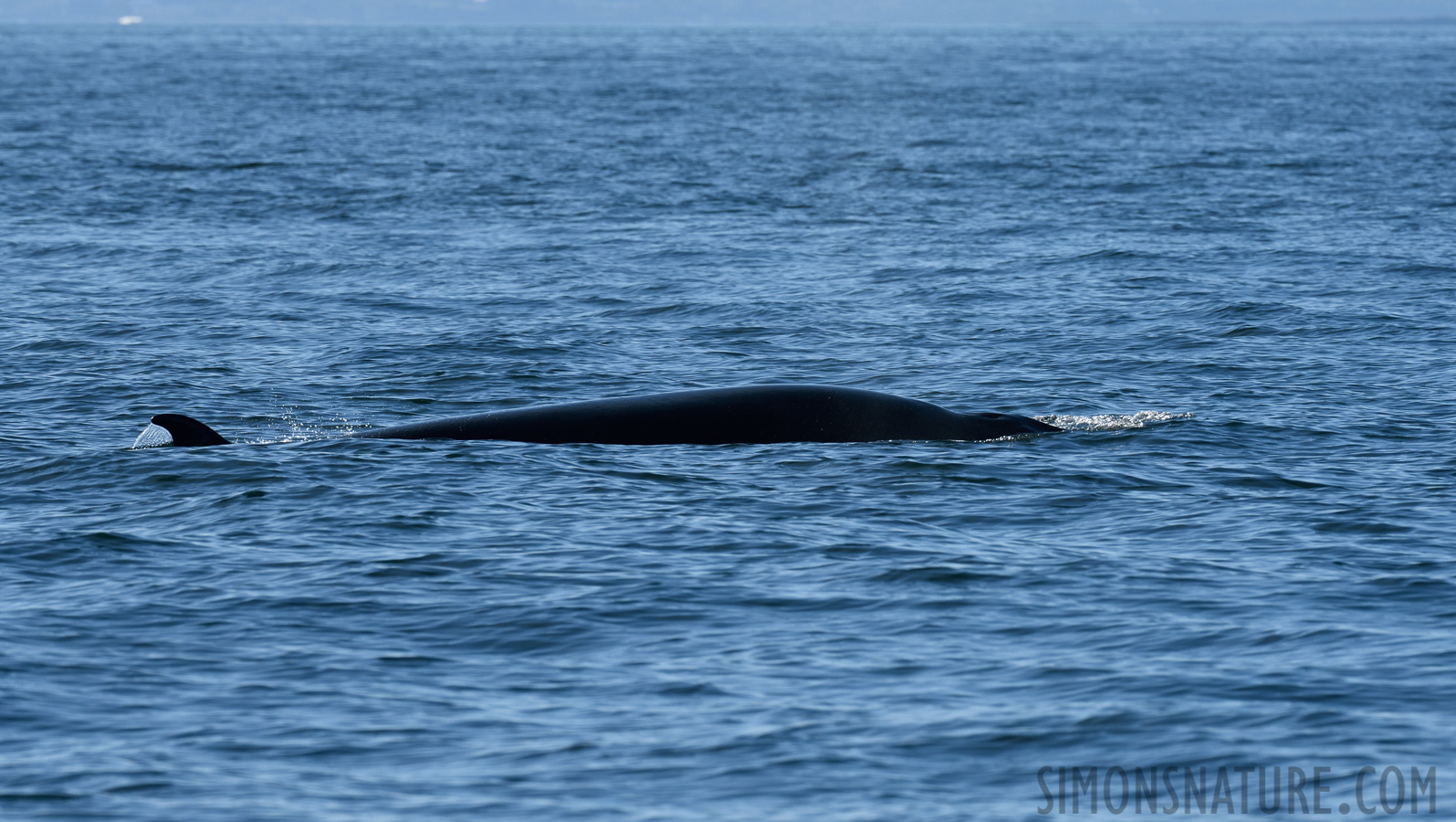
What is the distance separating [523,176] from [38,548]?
2932cm

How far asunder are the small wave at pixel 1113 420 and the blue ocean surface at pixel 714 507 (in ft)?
0.24

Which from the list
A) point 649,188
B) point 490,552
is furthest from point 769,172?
point 490,552

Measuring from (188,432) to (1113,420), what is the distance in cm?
812

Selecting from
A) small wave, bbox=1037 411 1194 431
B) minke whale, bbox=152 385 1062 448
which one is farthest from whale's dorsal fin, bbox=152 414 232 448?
small wave, bbox=1037 411 1194 431

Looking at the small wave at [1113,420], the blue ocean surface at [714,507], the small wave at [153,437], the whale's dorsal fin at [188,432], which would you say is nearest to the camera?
the blue ocean surface at [714,507]

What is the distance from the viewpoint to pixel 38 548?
13586 millimetres

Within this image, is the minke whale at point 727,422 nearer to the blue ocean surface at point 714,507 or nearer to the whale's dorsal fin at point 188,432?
the whale's dorsal fin at point 188,432

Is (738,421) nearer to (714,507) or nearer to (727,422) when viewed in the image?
(727,422)

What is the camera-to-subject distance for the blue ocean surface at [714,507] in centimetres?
979

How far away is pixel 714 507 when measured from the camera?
47.7 ft

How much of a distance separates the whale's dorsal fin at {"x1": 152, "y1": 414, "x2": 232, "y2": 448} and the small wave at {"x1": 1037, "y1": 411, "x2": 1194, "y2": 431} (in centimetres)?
733

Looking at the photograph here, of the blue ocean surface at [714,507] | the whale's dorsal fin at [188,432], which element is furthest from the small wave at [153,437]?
the blue ocean surface at [714,507]

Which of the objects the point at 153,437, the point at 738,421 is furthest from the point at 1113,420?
the point at 153,437

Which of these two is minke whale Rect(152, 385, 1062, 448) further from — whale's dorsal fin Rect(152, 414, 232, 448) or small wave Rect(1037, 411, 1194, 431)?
small wave Rect(1037, 411, 1194, 431)
